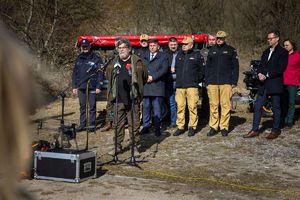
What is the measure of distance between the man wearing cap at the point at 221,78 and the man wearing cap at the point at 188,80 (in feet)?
0.77

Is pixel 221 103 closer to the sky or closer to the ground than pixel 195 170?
closer to the sky

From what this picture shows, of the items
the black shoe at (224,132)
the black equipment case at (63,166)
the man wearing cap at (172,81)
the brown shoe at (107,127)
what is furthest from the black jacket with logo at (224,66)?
the black equipment case at (63,166)

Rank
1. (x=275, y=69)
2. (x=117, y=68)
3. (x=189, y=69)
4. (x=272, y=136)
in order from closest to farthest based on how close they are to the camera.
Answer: (x=117, y=68) < (x=275, y=69) < (x=272, y=136) < (x=189, y=69)

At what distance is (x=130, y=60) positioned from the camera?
870 cm

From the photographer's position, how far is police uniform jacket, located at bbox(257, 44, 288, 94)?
965 cm

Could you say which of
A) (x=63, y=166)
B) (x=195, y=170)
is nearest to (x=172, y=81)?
(x=195, y=170)

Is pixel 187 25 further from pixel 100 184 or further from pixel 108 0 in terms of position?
pixel 100 184

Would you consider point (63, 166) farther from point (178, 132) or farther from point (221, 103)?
point (221, 103)

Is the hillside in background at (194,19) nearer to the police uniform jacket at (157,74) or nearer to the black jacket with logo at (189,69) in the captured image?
the police uniform jacket at (157,74)

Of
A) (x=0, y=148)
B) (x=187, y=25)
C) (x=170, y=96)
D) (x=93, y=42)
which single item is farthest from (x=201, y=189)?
(x=187, y=25)

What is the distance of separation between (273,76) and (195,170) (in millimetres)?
2977

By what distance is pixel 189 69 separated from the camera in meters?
10.3

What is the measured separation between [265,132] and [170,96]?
2.12 meters

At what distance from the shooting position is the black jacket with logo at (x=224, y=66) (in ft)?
33.3
